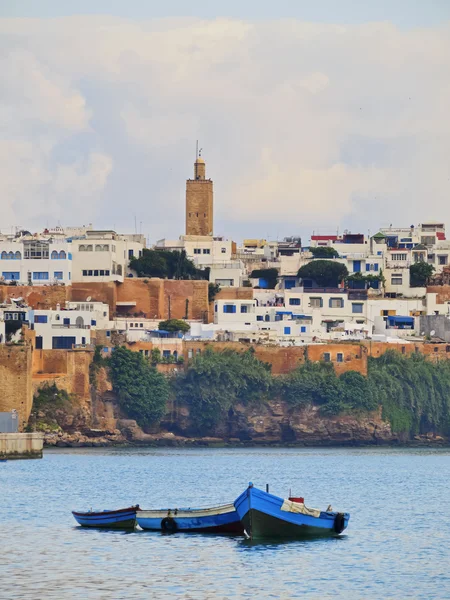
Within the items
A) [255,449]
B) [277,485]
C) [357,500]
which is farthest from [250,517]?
[255,449]

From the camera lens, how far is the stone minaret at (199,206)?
373 ft

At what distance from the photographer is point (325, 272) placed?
10531 cm

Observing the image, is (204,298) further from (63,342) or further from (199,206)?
(199,206)

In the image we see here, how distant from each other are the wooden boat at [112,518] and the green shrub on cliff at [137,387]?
42.5 meters

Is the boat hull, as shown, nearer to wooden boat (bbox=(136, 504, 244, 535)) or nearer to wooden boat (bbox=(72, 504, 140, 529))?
wooden boat (bbox=(72, 504, 140, 529))

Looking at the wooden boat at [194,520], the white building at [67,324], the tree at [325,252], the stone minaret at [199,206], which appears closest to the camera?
the wooden boat at [194,520]

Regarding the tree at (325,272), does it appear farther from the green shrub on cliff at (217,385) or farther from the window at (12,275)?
the window at (12,275)

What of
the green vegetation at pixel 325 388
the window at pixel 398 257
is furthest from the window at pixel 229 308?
the window at pixel 398 257

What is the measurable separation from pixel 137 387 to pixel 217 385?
156 inches

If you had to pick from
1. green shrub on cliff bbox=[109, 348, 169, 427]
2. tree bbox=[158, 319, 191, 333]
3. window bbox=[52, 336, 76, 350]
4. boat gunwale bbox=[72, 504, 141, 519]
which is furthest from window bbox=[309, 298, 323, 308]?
boat gunwale bbox=[72, 504, 141, 519]

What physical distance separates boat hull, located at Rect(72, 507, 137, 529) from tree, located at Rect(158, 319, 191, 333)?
4827cm

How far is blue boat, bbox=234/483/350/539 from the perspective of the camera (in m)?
42.1

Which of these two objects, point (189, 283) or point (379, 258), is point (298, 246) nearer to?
point (379, 258)

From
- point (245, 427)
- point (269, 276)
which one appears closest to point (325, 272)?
point (269, 276)
